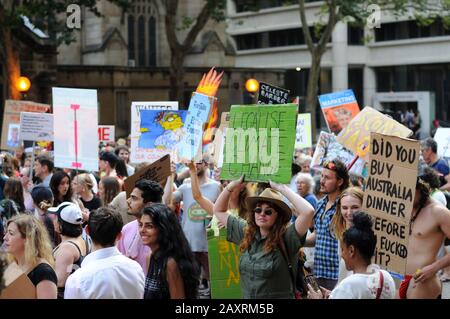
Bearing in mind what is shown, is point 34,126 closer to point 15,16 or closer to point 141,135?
point 141,135

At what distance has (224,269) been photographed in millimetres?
7586

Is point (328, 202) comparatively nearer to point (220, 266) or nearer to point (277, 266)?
point (220, 266)

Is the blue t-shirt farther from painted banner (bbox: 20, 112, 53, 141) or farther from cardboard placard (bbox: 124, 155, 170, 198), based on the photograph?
painted banner (bbox: 20, 112, 53, 141)

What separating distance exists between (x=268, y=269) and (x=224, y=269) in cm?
149

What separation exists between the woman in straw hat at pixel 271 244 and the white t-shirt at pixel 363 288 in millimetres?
1124

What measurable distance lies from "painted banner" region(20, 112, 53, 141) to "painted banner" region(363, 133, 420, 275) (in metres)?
7.52

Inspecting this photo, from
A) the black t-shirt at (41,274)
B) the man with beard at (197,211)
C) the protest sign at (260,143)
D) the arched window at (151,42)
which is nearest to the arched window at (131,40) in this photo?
the arched window at (151,42)

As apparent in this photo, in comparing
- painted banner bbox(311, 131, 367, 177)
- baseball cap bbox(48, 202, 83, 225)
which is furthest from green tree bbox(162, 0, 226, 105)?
baseball cap bbox(48, 202, 83, 225)

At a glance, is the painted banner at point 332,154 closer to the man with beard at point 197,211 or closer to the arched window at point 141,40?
the man with beard at point 197,211

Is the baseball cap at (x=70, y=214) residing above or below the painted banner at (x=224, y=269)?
above

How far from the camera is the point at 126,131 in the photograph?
3788 cm

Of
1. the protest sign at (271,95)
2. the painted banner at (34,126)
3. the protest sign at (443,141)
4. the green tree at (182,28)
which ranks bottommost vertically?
the protest sign at (443,141)

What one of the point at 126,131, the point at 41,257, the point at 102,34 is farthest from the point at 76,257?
the point at 102,34

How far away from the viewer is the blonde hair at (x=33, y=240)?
599 cm
